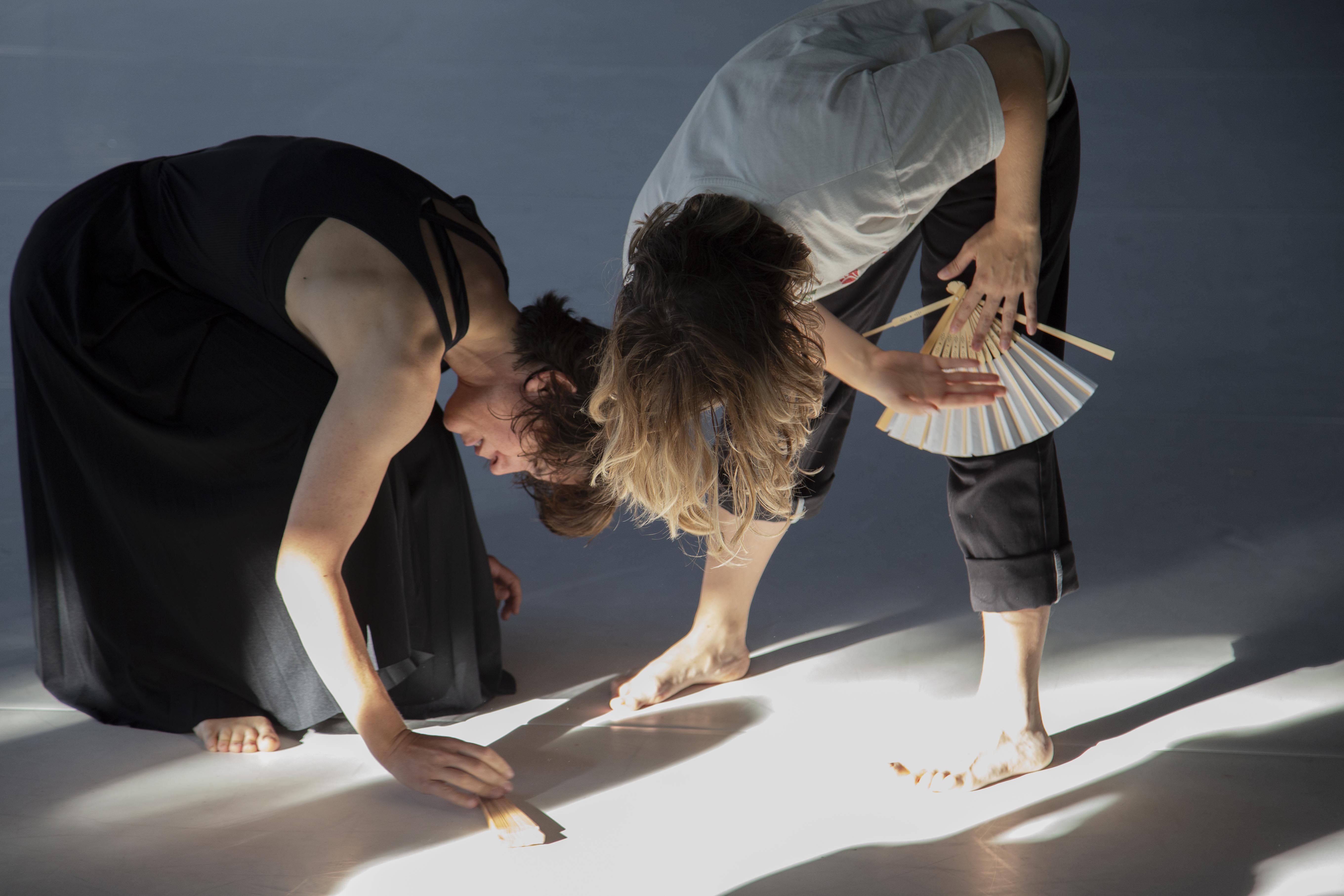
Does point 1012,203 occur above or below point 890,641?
above

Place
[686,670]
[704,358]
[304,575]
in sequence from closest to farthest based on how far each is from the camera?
[704,358]
[304,575]
[686,670]

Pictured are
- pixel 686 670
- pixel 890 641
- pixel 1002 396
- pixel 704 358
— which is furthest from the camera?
pixel 890 641

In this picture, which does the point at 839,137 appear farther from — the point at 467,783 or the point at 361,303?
the point at 467,783

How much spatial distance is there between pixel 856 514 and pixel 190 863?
62.0 inches

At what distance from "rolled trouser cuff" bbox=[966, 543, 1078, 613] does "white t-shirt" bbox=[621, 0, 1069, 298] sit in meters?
0.48

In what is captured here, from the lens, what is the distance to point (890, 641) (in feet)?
6.68

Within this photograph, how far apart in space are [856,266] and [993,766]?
718 millimetres

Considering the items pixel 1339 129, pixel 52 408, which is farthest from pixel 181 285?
pixel 1339 129

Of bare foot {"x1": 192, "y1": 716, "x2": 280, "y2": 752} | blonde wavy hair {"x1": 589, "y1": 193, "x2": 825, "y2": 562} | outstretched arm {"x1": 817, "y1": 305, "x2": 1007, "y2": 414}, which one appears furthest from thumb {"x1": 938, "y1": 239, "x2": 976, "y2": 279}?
bare foot {"x1": 192, "y1": 716, "x2": 280, "y2": 752}

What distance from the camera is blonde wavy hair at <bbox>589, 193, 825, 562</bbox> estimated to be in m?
1.28

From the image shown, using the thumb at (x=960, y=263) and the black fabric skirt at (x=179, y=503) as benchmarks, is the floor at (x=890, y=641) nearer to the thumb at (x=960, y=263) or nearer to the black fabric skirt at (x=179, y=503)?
the black fabric skirt at (x=179, y=503)

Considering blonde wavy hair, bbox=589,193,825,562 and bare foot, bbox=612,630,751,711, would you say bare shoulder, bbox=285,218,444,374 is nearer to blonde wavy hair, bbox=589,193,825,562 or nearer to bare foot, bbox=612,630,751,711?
blonde wavy hair, bbox=589,193,825,562

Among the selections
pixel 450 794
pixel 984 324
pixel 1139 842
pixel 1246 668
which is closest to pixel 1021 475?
pixel 984 324

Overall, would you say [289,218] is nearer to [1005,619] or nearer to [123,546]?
[123,546]
